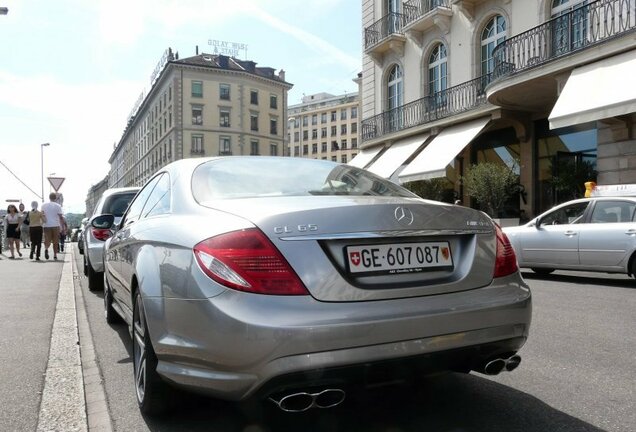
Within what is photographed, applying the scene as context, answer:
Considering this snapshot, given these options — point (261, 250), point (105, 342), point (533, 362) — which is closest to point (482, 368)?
point (261, 250)

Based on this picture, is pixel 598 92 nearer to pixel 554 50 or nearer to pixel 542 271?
pixel 554 50

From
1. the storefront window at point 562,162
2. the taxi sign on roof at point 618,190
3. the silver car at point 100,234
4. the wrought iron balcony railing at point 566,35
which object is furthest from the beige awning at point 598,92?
the silver car at point 100,234

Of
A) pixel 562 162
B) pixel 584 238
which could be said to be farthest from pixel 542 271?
pixel 562 162

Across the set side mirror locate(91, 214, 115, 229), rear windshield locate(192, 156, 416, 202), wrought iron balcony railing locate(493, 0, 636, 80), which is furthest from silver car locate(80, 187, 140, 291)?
wrought iron balcony railing locate(493, 0, 636, 80)

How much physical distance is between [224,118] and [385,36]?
47.8 metres

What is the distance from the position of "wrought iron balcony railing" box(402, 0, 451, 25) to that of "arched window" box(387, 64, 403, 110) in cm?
223

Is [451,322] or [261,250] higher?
[261,250]

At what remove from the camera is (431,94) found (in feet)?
72.8

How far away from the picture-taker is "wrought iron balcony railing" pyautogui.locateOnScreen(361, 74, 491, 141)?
19391mm

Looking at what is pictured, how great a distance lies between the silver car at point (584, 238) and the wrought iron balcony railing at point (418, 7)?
1466 cm

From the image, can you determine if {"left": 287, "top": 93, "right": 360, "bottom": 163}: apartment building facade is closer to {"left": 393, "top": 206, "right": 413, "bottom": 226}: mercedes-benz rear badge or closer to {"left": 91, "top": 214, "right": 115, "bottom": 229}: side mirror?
{"left": 91, "top": 214, "right": 115, "bottom": 229}: side mirror

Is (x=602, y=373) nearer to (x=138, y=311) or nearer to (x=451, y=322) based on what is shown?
(x=451, y=322)

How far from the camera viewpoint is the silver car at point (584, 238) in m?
8.31

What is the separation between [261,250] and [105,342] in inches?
121
